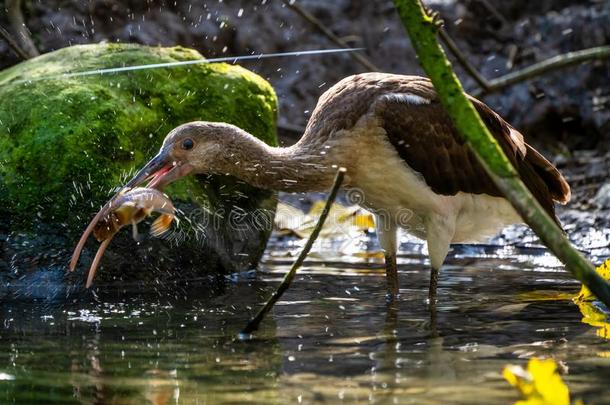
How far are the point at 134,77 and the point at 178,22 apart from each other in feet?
16.5

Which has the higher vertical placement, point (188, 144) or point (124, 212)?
point (188, 144)

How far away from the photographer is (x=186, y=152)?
21.3 feet

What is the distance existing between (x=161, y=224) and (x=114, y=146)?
3.65ft

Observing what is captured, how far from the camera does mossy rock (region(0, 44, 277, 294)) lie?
7.16m

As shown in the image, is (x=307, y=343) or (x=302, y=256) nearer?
(x=302, y=256)

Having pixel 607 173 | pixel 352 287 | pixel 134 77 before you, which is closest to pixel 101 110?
pixel 134 77

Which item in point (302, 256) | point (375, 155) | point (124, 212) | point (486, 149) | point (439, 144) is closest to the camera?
point (486, 149)

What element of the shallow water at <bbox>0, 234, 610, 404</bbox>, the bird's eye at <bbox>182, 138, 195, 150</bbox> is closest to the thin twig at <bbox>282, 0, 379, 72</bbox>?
the bird's eye at <bbox>182, 138, 195, 150</bbox>

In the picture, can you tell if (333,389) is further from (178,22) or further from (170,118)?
(178,22)

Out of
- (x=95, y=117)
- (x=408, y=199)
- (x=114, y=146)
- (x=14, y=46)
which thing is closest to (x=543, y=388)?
(x=408, y=199)

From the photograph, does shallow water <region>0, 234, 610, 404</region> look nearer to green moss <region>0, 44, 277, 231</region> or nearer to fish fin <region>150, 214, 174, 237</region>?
fish fin <region>150, 214, 174, 237</region>

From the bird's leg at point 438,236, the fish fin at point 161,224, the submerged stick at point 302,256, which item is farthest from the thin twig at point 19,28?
the submerged stick at point 302,256

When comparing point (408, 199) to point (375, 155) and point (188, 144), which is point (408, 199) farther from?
point (188, 144)

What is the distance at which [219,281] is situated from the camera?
7668 millimetres
